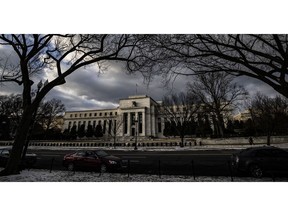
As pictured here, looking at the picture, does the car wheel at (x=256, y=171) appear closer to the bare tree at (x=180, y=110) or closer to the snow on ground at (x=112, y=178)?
the snow on ground at (x=112, y=178)

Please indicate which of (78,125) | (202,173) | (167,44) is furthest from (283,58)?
(78,125)

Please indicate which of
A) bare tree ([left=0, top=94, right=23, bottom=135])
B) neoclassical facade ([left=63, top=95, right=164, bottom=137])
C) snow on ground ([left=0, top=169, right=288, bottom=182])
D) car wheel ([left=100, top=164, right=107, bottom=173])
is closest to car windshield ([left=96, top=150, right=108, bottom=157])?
car wheel ([left=100, top=164, right=107, bottom=173])

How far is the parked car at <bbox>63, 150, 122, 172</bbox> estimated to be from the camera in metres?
7.16

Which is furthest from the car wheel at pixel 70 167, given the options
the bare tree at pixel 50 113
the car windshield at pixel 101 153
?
the bare tree at pixel 50 113

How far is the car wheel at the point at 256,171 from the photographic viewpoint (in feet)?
19.7

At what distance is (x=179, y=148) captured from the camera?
968 centimetres

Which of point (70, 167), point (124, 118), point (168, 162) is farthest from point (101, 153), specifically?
point (124, 118)

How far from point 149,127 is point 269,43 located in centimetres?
707

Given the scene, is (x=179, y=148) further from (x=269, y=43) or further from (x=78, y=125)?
(x=269, y=43)

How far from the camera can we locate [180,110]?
15.1 metres

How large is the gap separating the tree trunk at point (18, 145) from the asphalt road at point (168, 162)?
1.07 meters

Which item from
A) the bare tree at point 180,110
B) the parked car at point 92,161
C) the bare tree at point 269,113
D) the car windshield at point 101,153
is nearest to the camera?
the bare tree at point 269,113

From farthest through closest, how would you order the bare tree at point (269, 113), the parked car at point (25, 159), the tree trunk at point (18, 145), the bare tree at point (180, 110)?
the bare tree at point (180, 110), the parked car at point (25, 159), the tree trunk at point (18, 145), the bare tree at point (269, 113)

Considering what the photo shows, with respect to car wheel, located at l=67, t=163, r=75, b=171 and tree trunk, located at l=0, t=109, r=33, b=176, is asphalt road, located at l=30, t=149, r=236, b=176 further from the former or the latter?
tree trunk, located at l=0, t=109, r=33, b=176
